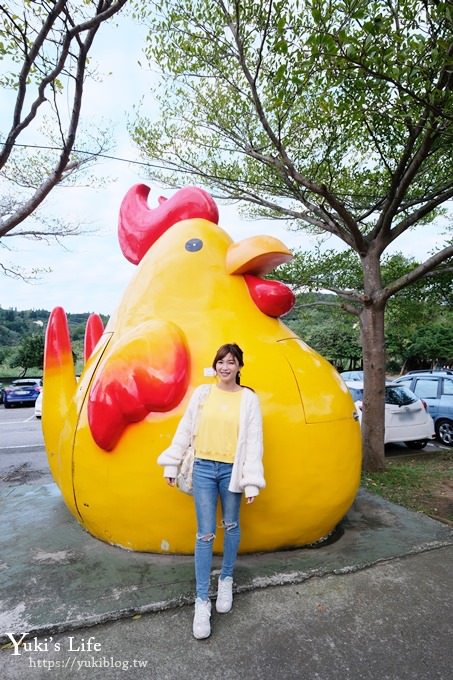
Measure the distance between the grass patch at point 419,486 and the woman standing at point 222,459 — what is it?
9.93 feet

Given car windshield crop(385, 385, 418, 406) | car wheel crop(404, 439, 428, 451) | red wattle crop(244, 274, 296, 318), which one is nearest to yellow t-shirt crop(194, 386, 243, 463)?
red wattle crop(244, 274, 296, 318)

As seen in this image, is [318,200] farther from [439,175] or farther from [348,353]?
[348,353]

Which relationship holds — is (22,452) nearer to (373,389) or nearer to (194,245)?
(373,389)

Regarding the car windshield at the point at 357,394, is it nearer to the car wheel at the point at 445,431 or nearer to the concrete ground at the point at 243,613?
the car wheel at the point at 445,431

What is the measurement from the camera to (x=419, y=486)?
230 inches

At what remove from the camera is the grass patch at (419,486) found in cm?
505

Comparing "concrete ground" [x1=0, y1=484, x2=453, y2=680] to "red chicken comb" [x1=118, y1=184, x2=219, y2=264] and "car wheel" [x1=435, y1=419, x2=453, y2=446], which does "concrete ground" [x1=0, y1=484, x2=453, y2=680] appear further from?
"car wheel" [x1=435, y1=419, x2=453, y2=446]

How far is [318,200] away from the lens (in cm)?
779

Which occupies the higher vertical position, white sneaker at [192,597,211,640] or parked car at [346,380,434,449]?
parked car at [346,380,434,449]

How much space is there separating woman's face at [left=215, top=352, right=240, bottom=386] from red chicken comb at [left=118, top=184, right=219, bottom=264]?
1.95 meters

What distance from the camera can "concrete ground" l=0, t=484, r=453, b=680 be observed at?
83.4 inches

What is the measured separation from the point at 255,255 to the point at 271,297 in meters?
0.36

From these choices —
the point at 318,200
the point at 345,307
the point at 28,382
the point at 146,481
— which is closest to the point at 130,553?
the point at 146,481

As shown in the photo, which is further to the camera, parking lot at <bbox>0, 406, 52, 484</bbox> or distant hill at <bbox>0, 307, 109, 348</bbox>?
distant hill at <bbox>0, 307, 109, 348</bbox>
